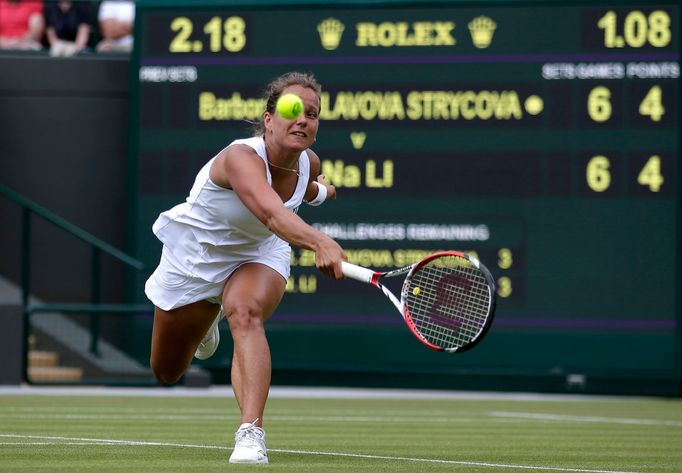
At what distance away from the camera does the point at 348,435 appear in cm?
908

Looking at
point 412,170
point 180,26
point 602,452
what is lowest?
point 602,452

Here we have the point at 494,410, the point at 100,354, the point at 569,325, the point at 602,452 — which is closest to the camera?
the point at 602,452

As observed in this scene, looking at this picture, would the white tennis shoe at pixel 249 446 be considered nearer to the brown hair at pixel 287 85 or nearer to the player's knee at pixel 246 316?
the player's knee at pixel 246 316

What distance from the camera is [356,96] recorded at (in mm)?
14516

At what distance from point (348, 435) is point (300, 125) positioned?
2.97 meters

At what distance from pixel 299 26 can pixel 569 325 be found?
150 inches

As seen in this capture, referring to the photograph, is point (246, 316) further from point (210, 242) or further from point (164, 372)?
point (164, 372)

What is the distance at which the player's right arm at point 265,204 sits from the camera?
591cm

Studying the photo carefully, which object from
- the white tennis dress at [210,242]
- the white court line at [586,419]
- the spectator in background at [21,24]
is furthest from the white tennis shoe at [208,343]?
the spectator in background at [21,24]

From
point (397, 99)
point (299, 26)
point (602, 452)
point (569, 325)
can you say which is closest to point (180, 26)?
point (299, 26)

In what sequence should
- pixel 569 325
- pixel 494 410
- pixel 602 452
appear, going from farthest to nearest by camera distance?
pixel 569 325, pixel 494 410, pixel 602 452

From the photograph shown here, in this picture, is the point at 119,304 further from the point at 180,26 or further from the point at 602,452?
the point at 602,452

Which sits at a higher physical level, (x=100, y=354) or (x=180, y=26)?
(x=180, y=26)

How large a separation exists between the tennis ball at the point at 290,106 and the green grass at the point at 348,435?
1488 millimetres
